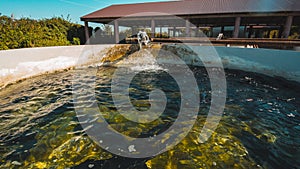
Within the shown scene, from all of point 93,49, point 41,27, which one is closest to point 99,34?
point 41,27

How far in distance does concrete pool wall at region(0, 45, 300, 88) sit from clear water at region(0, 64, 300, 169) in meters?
0.64

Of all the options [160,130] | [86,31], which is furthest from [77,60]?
[86,31]

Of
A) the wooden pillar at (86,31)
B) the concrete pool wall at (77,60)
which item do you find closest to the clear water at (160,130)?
the concrete pool wall at (77,60)

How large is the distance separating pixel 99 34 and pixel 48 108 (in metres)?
14.1

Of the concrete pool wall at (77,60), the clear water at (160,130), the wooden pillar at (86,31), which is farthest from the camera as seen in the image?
the wooden pillar at (86,31)

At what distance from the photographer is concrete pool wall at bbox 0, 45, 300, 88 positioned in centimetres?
521

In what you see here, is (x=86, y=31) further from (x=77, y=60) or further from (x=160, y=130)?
(x=160, y=130)

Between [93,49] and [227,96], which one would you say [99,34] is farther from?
[227,96]

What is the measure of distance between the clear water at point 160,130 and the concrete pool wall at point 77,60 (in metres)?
0.64

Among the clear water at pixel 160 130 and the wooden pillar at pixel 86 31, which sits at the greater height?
the wooden pillar at pixel 86 31

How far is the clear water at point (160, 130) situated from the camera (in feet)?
7.20

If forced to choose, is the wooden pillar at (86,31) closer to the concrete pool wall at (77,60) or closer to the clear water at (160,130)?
the concrete pool wall at (77,60)

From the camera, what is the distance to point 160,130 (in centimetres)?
289

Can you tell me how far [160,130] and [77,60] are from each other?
22.1ft
